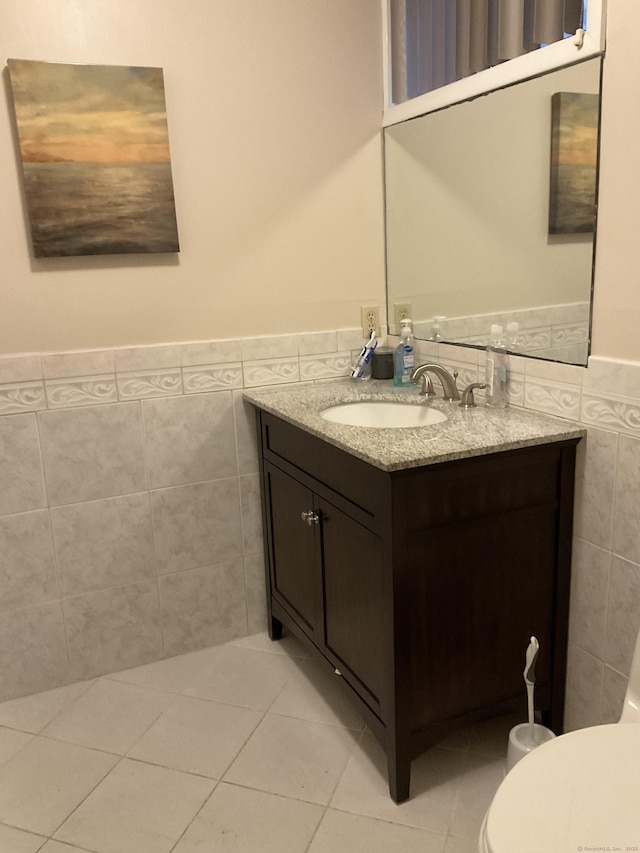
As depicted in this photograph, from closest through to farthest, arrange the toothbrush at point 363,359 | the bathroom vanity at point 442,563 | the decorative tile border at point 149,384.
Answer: the bathroom vanity at point 442,563
the decorative tile border at point 149,384
the toothbrush at point 363,359

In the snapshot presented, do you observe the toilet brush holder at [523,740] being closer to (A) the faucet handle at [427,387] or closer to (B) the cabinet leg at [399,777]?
(B) the cabinet leg at [399,777]

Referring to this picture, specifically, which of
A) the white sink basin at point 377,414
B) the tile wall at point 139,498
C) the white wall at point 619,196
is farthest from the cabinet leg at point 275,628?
the white wall at point 619,196

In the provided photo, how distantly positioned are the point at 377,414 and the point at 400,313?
1.50ft

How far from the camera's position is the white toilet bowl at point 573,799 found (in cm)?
93

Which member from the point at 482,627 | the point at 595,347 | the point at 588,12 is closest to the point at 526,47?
the point at 588,12

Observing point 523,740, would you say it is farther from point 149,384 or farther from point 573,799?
point 149,384

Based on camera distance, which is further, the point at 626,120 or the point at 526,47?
the point at 526,47

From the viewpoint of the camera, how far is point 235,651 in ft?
7.39

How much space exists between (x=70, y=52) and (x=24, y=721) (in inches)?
72.7

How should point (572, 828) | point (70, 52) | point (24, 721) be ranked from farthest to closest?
1. point (24, 721)
2. point (70, 52)
3. point (572, 828)

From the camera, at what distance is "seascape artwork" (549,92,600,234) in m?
1.49

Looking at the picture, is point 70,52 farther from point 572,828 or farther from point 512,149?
point 572,828

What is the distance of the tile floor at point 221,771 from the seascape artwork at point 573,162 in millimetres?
1307

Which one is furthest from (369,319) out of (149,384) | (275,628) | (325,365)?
(275,628)
